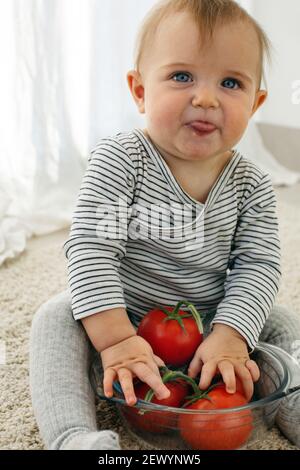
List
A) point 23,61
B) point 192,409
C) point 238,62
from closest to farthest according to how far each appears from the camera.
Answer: point 192,409, point 238,62, point 23,61

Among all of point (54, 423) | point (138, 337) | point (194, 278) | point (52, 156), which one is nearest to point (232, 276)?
point (194, 278)

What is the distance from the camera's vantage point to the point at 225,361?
0.80 m

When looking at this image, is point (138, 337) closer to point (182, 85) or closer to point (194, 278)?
point (194, 278)

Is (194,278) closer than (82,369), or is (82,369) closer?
(82,369)

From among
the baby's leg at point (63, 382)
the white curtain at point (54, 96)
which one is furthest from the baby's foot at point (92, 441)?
the white curtain at point (54, 96)

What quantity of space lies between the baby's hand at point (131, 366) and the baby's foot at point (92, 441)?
5 cm

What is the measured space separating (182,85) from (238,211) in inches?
7.9

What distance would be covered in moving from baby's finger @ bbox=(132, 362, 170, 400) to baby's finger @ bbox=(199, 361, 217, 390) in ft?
0.18

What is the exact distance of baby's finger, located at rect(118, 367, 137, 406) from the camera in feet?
2.37

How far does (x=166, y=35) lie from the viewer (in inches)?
33.8
